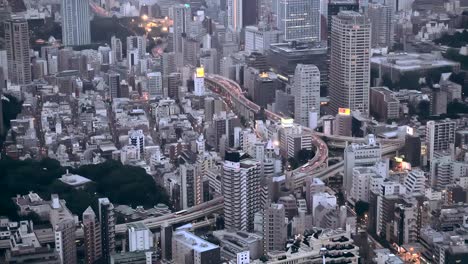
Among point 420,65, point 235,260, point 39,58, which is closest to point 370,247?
point 235,260

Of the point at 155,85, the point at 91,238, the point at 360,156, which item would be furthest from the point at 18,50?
the point at 91,238

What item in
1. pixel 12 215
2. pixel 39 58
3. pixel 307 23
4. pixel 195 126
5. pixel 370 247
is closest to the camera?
pixel 370 247

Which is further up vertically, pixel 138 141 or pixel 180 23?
pixel 180 23

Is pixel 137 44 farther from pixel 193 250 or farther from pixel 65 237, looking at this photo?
pixel 193 250

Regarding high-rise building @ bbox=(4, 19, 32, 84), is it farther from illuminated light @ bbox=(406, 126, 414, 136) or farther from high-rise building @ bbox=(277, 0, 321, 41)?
illuminated light @ bbox=(406, 126, 414, 136)

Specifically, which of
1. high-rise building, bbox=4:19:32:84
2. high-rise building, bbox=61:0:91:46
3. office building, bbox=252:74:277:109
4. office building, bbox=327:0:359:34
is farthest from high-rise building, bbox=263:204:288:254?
high-rise building, bbox=61:0:91:46

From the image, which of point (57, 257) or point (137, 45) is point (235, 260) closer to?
point (57, 257)
